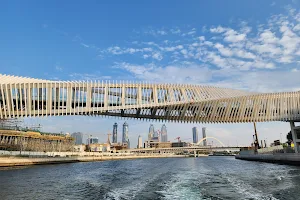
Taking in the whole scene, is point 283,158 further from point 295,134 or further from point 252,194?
point 252,194

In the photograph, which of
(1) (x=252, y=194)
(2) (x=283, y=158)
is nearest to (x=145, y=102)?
(1) (x=252, y=194)

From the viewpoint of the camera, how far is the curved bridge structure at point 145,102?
32031 mm

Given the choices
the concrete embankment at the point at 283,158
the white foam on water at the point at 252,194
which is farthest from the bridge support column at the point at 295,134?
the white foam on water at the point at 252,194

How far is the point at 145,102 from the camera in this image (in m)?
35.4

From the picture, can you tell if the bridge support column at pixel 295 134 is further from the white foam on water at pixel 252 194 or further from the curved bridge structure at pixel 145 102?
the white foam on water at pixel 252 194

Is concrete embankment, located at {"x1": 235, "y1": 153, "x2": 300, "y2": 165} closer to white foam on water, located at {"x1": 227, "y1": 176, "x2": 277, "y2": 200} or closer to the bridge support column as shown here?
the bridge support column

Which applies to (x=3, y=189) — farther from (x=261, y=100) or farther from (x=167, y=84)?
(x=261, y=100)

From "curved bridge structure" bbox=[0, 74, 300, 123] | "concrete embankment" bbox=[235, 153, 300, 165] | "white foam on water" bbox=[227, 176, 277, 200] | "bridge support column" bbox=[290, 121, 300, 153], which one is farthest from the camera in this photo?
"bridge support column" bbox=[290, 121, 300, 153]

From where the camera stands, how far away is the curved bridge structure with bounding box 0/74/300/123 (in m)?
32.0

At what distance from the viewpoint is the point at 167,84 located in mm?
37406

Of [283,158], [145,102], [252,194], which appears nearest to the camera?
[252,194]

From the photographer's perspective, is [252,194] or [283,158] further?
[283,158]

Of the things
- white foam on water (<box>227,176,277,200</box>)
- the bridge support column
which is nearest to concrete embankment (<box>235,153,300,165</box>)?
the bridge support column

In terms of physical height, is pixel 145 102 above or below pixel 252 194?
above
